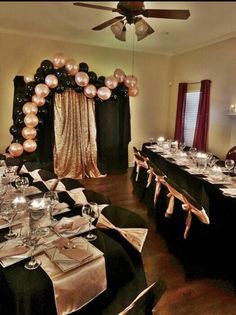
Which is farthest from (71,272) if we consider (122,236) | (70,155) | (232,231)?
(70,155)

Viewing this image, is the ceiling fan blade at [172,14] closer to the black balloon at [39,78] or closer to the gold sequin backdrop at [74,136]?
the black balloon at [39,78]

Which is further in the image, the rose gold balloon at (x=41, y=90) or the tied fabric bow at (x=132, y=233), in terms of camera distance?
the rose gold balloon at (x=41, y=90)

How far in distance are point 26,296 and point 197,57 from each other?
5.91 meters

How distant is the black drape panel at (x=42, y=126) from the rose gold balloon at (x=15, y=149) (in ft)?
0.44

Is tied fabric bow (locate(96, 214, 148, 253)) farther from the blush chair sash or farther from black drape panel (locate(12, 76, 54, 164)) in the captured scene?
black drape panel (locate(12, 76, 54, 164))

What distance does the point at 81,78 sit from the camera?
15.7 ft

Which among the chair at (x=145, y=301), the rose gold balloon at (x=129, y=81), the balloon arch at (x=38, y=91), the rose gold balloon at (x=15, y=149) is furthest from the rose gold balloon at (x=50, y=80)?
the chair at (x=145, y=301)

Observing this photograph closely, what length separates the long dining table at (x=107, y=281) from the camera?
46.5 inches

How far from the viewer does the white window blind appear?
5.89 meters

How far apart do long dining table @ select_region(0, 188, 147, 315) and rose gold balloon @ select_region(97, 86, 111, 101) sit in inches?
136

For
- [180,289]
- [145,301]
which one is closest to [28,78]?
[180,289]

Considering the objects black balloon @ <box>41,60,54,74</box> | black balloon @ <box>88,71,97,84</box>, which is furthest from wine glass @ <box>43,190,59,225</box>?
black balloon @ <box>88,71,97,84</box>

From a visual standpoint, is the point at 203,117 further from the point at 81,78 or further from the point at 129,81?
the point at 81,78

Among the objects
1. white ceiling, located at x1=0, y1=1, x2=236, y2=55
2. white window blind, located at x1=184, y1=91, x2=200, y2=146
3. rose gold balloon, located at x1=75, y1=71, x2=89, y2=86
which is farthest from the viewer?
white window blind, located at x1=184, y1=91, x2=200, y2=146
